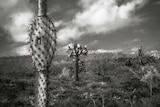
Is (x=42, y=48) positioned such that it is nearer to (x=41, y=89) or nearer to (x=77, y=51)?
(x=41, y=89)

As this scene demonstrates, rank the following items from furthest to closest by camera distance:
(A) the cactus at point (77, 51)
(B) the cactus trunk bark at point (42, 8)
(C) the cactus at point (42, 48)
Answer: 1. (A) the cactus at point (77, 51)
2. (B) the cactus trunk bark at point (42, 8)
3. (C) the cactus at point (42, 48)

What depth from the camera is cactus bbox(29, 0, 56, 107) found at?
16.2 ft

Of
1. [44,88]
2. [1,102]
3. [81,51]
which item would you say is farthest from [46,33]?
[81,51]

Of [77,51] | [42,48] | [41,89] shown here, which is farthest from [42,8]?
[77,51]

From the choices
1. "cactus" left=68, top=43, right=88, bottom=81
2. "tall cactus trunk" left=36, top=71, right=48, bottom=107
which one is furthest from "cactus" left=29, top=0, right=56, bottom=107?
"cactus" left=68, top=43, right=88, bottom=81

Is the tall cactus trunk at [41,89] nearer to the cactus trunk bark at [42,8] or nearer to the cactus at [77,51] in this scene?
the cactus trunk bark at [42,8]

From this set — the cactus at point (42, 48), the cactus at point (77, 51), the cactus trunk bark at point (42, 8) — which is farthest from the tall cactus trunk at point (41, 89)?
the cactus at point (77, 51)

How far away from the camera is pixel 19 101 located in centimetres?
1345

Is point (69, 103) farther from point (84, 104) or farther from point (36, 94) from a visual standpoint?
point (36, 94)

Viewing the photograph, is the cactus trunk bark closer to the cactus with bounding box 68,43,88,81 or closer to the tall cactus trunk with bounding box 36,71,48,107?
the tall cactus trunk with bounding box 36,71,48,107

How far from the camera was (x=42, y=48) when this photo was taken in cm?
495

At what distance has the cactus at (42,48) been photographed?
494cm

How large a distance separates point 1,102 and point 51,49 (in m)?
9.21

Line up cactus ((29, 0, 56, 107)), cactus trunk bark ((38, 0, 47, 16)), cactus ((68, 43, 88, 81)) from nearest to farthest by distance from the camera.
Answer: cactus ((29, 0, 56, 107))
cactus trunk bark ((38, 0, 47, 16))
cactus ((68, 43, 88, 81))
